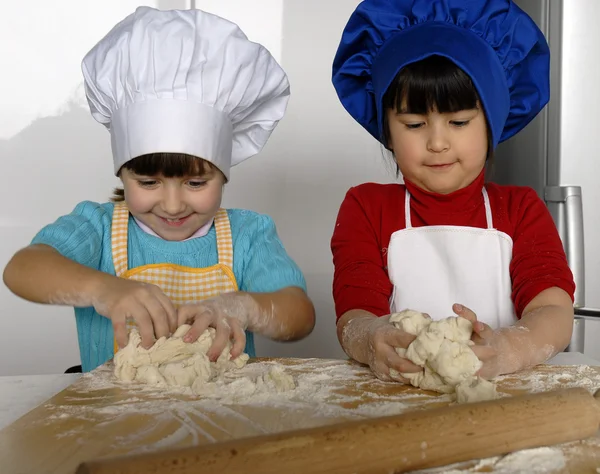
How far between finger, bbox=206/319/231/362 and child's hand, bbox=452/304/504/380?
321 mm

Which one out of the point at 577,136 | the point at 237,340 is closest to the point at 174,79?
the point at 237,340

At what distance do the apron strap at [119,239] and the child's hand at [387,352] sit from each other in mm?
521

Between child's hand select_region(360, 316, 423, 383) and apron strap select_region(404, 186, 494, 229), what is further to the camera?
apron strap select_region(404, 186, 494, 229)

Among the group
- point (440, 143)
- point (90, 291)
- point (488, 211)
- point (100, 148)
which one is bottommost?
point (90, 291)

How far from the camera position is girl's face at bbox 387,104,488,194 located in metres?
1.09

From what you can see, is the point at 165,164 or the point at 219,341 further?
the point at 165,164

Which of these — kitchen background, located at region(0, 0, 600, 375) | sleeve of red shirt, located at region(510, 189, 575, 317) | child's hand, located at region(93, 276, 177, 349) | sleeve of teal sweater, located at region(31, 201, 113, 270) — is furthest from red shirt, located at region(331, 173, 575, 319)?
kitchen background, located at region(0, 0, 600, 375)

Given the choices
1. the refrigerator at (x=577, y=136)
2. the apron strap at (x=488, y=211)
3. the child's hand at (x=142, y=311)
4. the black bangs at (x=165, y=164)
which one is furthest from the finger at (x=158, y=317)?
the refrigerator at (x=577, y=136)

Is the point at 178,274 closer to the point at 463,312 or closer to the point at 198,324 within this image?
the point at 198,324

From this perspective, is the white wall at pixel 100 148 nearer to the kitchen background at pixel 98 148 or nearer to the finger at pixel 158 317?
the kitchen background at pixel 98 148

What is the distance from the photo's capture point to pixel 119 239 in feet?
4.06

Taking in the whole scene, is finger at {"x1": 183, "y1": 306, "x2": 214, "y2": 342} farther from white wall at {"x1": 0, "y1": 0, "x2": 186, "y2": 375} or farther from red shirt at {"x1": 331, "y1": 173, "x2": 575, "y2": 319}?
white wall at {"x1": 0, "y1": 0, "x2": 186, "y2": 375}

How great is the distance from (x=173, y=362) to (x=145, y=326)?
0.25 feet

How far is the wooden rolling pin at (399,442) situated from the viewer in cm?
48
